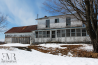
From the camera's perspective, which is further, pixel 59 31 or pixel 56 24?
pixel 56 24

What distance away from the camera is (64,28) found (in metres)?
19.6

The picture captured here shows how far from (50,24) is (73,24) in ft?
16.5

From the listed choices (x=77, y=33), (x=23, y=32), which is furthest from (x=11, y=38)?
(x=77, y=33)

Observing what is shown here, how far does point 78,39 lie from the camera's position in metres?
18.7

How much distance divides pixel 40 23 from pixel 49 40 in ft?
16.3

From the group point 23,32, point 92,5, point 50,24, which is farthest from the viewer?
point 23,32

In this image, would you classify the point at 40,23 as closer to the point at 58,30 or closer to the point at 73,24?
the point at 58,30

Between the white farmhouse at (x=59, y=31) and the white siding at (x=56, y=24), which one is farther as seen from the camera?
the white siding at (x=56, y=24)

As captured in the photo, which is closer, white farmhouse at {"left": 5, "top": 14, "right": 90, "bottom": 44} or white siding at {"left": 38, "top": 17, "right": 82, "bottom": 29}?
white farmhouse at {"left": 5, "top": 14, "right": 90, "bottom": 44}

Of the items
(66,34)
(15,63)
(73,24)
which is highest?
(73,24)

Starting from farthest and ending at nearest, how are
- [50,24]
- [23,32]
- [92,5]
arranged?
[23,32] → [50,24] → [92,5]

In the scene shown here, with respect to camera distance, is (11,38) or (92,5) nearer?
(92,5)

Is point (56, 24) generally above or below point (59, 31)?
above

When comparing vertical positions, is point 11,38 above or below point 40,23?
below
